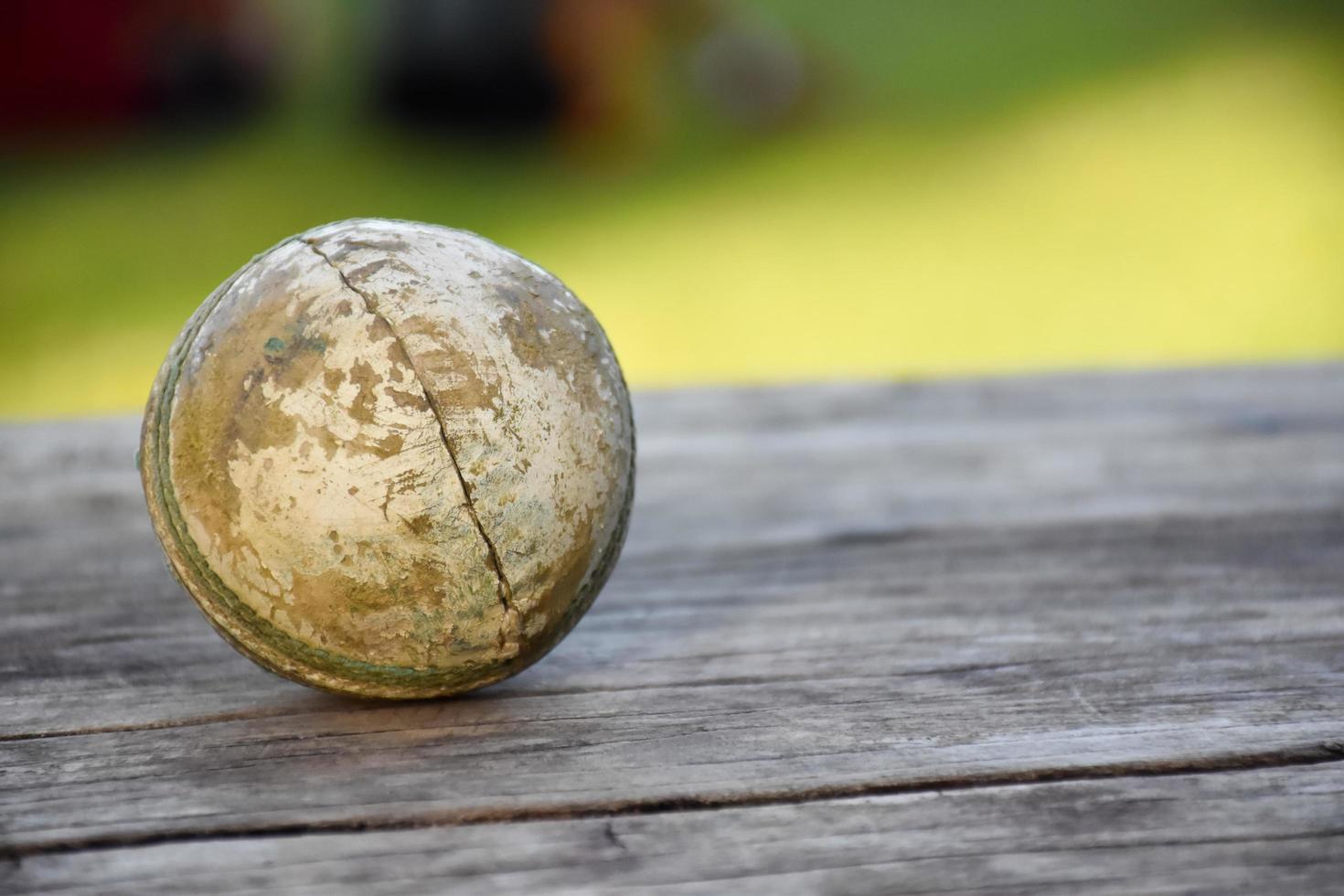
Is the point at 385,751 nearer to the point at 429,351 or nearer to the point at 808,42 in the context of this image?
the point at 429,351

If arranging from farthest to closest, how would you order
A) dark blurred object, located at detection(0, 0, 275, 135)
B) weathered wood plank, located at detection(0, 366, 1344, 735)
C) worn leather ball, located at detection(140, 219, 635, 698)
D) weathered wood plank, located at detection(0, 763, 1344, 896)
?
dark blurred object, located at detection(0, 0, 275, 135) → weathered wood plank, located at detection(0, 366, 1344, 735) → worn leather ball, located at detection(140, 219, 635, 698) → weathered wood plank, located at detection(0, 763, 1344, 896)

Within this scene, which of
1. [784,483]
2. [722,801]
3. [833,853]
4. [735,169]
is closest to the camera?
[833,853]

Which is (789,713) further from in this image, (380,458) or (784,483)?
(784,483)

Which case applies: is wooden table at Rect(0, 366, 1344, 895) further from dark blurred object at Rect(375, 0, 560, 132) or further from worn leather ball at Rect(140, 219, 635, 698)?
dark blurred object at Rect(375, 0, 560, 132)

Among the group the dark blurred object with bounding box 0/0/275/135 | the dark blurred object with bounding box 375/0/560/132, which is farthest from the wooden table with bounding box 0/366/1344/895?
the dark blurred object with bounding box 375/0/560/132

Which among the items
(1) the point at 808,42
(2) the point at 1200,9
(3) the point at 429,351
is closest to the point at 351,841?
(3) the point at 429,351

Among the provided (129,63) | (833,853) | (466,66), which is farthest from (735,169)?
(833,853)
